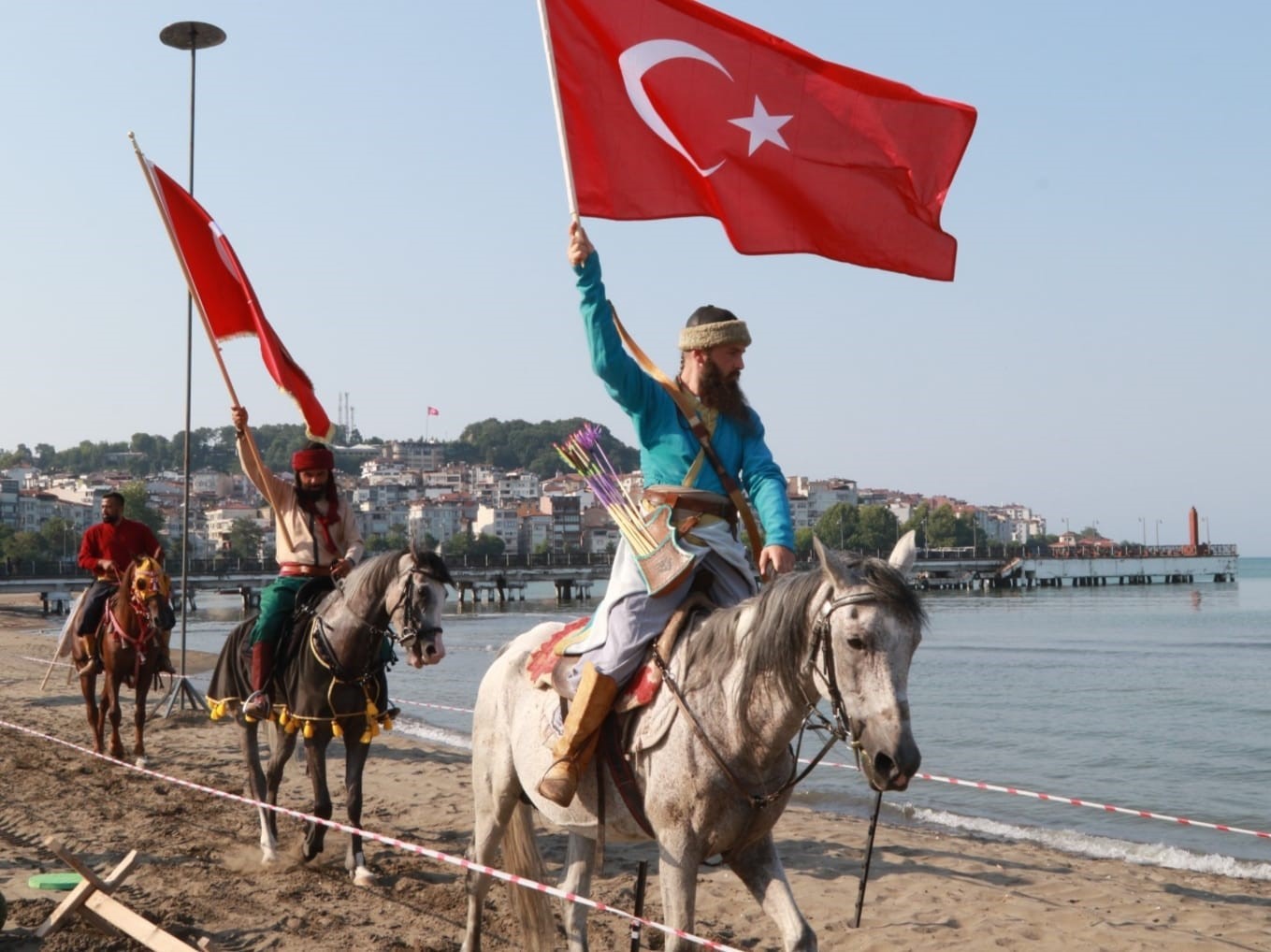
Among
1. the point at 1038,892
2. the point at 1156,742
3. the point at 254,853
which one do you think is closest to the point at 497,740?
the point at 254,853

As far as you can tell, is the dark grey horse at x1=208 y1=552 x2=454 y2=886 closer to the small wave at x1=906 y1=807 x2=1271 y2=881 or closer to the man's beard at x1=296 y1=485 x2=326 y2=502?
the man's beard at x1=296 y1=485 x2=326 y2=502

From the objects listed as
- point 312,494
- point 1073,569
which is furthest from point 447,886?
point 1073,569

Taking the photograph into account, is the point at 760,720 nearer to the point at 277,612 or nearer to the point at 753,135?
the point at 753,135

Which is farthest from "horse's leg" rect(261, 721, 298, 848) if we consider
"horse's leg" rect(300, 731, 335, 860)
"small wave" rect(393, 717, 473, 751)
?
"small wave" rect(393, 717, 473, 751)

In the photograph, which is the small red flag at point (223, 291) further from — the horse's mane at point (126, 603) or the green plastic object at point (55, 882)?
the horse's mane at point (126, 603)

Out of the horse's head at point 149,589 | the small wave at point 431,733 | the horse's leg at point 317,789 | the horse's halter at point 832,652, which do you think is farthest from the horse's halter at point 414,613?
the small wave at point 431,733

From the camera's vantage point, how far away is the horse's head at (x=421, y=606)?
8203 mm

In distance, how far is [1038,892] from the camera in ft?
31.5

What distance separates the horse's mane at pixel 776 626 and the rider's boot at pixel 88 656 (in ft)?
37.7

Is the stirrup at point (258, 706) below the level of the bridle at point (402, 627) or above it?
below

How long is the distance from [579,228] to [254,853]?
5.99m

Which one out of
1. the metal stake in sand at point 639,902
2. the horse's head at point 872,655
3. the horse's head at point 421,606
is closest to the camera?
the horse's head at point 872,655

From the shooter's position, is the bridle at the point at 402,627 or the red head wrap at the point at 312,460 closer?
the bridle at the point at 402,627

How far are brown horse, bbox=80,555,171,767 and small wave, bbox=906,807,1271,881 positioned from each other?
8.35 m
